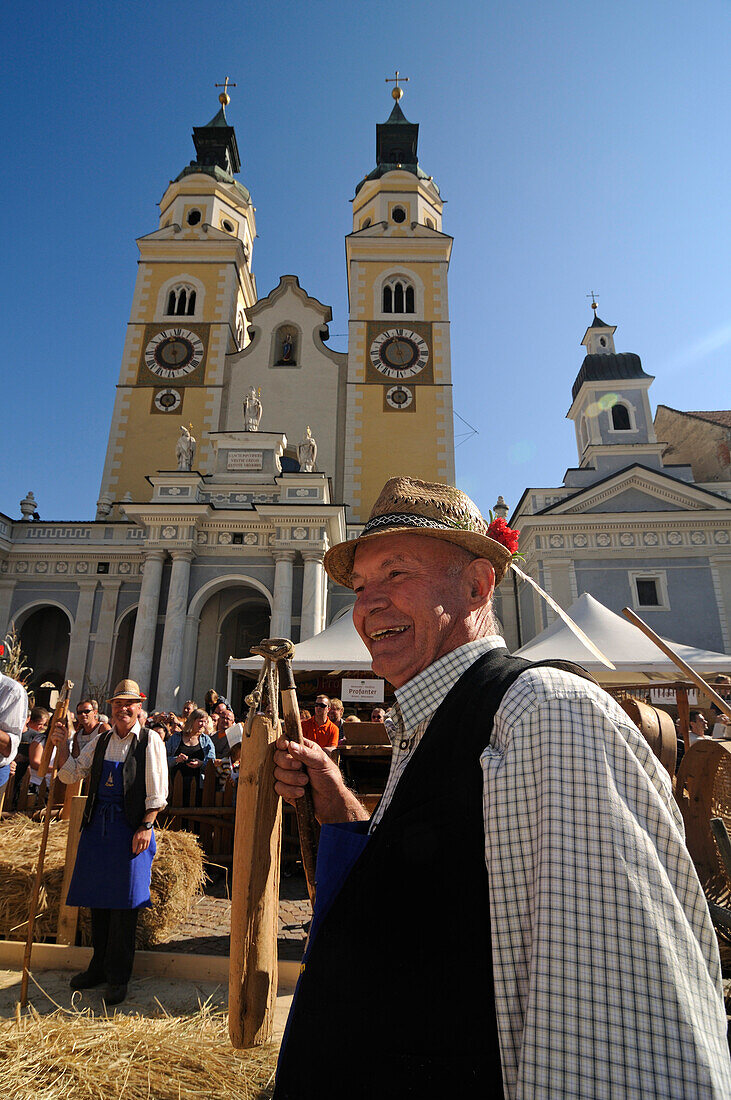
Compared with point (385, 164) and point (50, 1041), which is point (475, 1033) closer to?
point (50, 1041)

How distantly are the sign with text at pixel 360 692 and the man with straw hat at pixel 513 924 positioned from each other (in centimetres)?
812

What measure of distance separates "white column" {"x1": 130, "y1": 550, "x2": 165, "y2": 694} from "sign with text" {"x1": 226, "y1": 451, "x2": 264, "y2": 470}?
3934 millimetres

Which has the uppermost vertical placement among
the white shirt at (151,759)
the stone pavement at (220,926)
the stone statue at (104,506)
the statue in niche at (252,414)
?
the statue in niche at (252,414)

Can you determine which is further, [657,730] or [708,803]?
[657,730]

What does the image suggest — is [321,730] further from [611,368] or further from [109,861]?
[611,368]

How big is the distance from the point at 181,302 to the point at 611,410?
59.4ft

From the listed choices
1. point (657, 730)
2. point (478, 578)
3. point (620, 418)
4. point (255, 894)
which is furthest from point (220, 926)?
point (620, 418)

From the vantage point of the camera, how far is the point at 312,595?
16.8 m

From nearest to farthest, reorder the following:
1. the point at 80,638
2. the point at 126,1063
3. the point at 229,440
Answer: the point at 126,1063
the point at 80,638
the point at 229,440

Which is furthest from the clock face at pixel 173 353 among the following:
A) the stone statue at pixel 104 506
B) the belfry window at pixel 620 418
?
the belfry window at pixel 620 418

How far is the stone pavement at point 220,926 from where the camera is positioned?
4.60 m

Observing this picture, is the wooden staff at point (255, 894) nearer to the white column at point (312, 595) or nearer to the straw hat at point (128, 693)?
the straw hat at point (128, 693)

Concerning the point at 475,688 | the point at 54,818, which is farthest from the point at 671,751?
the point at 54,818

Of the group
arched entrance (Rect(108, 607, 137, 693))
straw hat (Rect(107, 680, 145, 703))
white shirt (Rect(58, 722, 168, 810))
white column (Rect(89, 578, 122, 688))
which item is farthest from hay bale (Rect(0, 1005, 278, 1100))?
arched entrance (Rect(108, 607, 137, 693))
